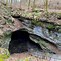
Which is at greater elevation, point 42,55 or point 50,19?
point 50,19

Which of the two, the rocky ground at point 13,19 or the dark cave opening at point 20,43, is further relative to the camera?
the dark cave opening at point 20,43

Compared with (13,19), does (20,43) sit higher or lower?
lower

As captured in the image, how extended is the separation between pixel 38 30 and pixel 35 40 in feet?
3.78

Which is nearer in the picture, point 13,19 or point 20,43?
point 13,19

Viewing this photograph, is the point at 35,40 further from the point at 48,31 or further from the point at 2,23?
the point at 2,23

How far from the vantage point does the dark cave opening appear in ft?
73.0

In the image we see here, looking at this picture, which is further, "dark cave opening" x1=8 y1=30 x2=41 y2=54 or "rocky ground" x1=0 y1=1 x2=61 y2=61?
"dark cave opening" x1=8 y1=30 x2=41 y2=54

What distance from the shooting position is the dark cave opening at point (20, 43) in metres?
22.2

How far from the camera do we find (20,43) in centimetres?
2316

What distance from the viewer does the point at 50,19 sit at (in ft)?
69.3

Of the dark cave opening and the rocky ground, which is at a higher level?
the rocky ground

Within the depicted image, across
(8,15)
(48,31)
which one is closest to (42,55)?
(48,31)

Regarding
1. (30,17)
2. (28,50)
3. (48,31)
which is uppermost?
(30,17)

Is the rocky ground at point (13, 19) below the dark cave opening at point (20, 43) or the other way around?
the other way around
